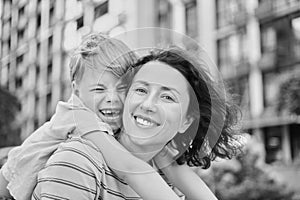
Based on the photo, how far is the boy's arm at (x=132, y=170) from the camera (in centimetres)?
58

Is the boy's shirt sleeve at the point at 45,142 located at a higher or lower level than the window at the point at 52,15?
lower

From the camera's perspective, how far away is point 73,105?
66 centimetres

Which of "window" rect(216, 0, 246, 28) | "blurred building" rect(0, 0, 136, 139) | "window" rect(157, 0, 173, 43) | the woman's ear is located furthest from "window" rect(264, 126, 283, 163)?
the woman's ear

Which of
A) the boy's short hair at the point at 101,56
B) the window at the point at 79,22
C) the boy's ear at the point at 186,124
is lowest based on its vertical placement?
the boy's ear at the point at 186,124

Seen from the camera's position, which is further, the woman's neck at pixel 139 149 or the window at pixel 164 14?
the window at pixel 164 14

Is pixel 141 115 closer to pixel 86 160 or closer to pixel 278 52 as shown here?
pixel 86 160

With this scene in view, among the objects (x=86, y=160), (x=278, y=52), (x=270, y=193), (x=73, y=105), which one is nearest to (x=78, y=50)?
(x=73, y=105)

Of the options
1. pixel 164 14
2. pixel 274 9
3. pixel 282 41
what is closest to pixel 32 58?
pixel 164 14

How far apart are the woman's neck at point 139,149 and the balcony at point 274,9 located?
9185mm

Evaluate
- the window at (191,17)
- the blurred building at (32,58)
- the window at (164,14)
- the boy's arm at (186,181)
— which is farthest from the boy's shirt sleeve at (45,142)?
the blurred building at (32,58)

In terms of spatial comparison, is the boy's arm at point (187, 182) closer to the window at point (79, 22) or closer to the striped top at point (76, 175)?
the striped top at point (76, 175)

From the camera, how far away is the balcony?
9445 mm

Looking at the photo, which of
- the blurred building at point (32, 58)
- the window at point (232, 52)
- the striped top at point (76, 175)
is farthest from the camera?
the blurred building at point (32, 58)

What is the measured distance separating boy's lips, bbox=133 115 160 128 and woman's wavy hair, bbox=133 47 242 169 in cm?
5
